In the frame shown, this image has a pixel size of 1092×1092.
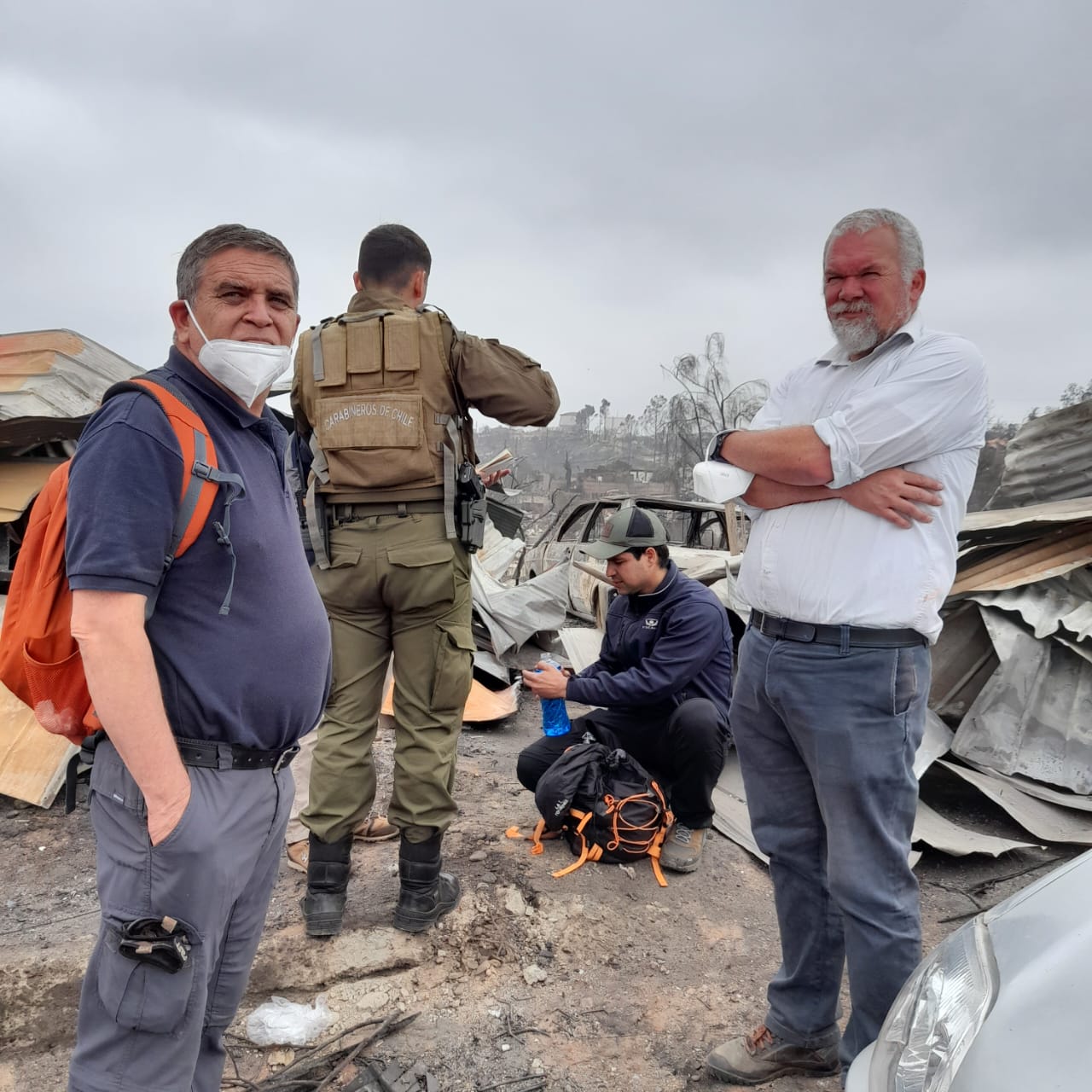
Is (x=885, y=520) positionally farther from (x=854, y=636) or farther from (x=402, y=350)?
(x=402, y=350)

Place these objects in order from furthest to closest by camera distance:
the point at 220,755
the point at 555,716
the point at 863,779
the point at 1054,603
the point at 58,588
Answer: the point at 1054,603
the point at 555,716
the point at 863,779
the point at 220,755
the point at 58,588

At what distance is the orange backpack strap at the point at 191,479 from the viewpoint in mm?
1391

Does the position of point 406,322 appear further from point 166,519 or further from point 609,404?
point 609,404

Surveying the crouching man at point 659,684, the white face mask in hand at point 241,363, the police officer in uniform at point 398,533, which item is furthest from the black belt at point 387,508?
the white face mask in hand at point 241,363

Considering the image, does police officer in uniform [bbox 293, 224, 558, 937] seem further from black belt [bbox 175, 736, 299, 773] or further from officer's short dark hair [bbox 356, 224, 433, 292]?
black belt [bbox 175, 736, 299, 773]

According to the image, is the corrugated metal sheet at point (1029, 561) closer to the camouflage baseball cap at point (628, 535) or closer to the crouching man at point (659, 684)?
the crouching man at point (659, 684)

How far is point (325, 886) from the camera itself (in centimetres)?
284

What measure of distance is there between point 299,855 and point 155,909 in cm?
211

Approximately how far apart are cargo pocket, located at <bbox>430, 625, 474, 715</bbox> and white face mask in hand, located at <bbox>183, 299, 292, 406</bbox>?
4.62 feet

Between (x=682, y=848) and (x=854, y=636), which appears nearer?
(x=854, y=636)

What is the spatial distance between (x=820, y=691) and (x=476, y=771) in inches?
119

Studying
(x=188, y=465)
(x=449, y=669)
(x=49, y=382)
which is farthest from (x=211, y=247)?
(x=49, y=382)

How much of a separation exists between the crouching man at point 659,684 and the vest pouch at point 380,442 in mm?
1082

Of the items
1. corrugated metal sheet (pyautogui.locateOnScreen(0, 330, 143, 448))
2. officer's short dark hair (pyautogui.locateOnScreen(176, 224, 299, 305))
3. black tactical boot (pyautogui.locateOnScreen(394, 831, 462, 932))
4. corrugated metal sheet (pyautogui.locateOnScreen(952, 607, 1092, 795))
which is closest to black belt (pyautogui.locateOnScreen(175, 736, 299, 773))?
officer's short dark hair (pyautogui.locateOnScreen(176, 224, 299, 305))
